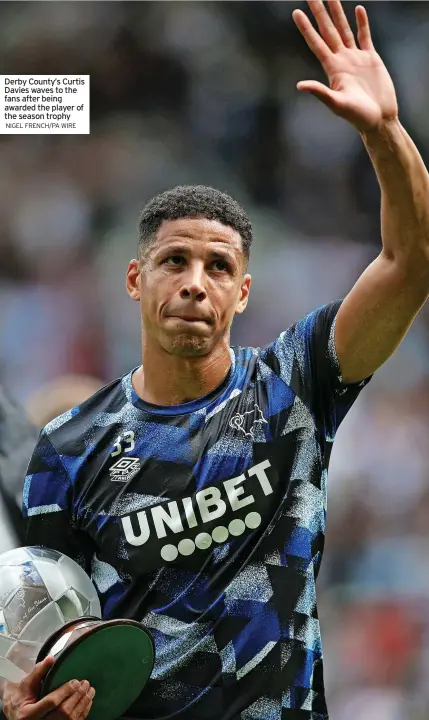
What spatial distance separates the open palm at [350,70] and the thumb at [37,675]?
1.15 m

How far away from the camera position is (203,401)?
2098 mm

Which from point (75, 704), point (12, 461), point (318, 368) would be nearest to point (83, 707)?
point (75, 704)

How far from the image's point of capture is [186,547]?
1965 mm

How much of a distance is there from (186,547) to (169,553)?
0.04 m

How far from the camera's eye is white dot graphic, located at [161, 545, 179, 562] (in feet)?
6.47

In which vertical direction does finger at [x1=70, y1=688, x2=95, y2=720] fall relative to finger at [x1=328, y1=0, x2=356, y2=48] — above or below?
below

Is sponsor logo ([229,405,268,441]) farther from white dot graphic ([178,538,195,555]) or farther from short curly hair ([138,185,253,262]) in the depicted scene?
short curly hair ([138,185,253,262])

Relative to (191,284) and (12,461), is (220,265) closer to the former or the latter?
(191,284)

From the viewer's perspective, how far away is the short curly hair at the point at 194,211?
2.13m

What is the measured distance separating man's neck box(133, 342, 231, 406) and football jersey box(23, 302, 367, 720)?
0.03 meters

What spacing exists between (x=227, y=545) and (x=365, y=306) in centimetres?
63
